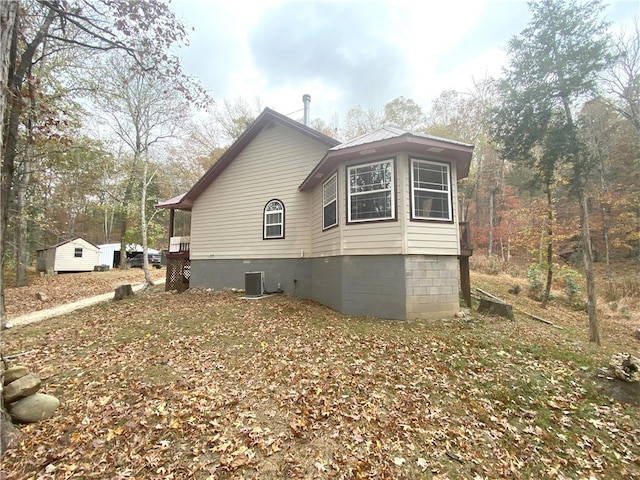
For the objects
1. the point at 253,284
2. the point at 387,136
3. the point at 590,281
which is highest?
the point at 387,136

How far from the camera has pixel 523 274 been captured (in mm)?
19266

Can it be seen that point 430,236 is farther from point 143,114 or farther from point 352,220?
point 143,114

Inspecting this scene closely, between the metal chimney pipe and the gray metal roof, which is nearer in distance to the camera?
the gray metal roof

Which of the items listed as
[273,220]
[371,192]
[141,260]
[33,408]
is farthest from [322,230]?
[141,260]

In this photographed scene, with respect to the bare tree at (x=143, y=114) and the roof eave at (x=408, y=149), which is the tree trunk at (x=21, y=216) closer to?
the bare tree at (x=143, y=114)

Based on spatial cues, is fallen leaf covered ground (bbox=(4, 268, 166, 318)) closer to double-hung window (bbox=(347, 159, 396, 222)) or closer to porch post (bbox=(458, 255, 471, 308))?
double-hung window (bbox=(347, 159, 396, 222))

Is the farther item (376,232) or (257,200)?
(257,200)

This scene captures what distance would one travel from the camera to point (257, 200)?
38.4ft

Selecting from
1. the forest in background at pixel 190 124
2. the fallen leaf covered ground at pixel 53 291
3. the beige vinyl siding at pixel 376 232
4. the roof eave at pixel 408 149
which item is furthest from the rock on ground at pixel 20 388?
the fallen leaf covered ground at pixel 53 291

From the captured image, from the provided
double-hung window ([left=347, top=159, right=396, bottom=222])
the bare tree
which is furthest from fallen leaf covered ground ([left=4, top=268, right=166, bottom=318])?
double-hung window ([left=347, top=159, right=396, bottom=222])

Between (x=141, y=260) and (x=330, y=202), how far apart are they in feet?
82.8

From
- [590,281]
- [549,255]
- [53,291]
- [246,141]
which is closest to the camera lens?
[590,281]

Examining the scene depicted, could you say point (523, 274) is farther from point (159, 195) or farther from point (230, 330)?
point (159, 195)

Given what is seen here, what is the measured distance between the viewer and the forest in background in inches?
238
